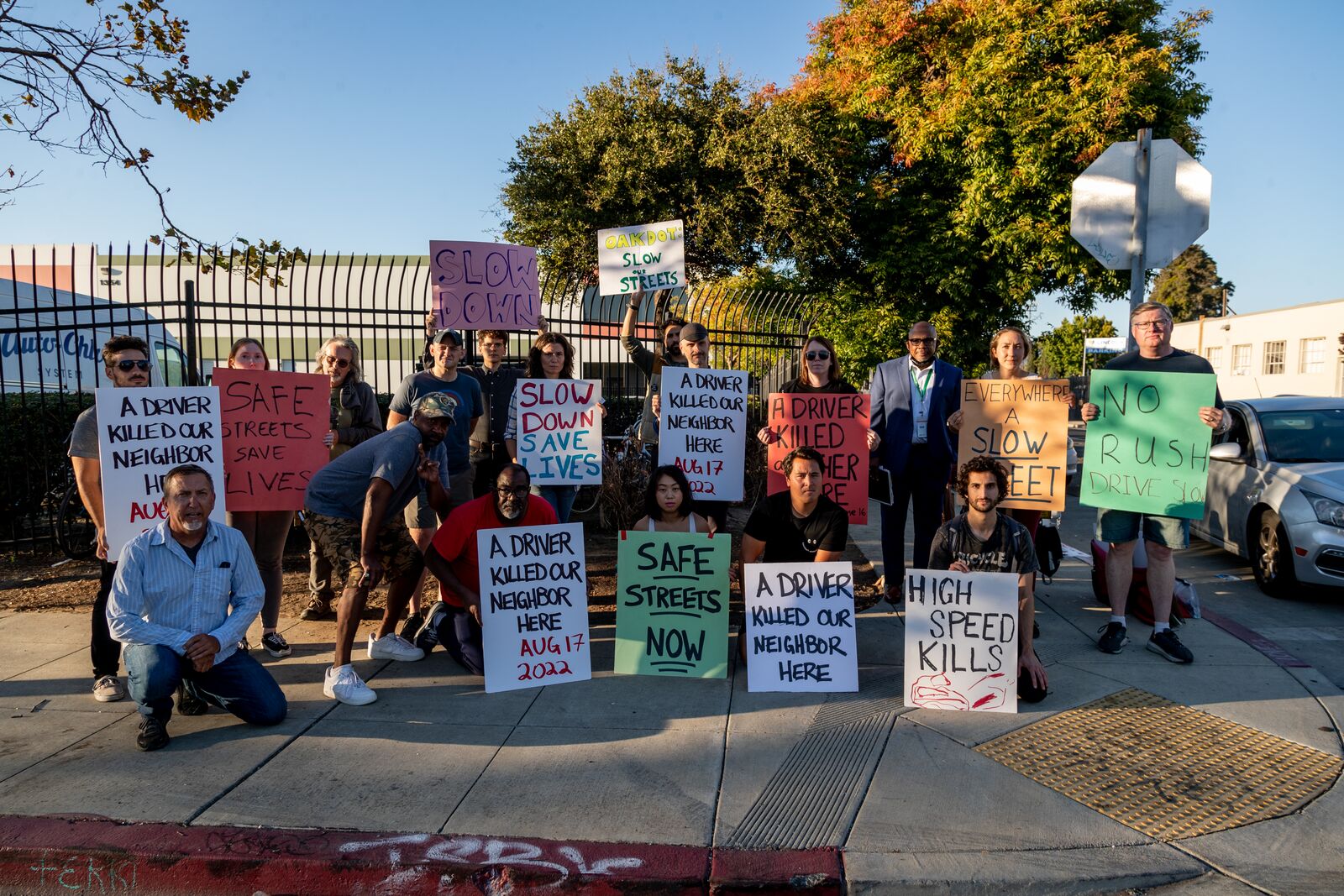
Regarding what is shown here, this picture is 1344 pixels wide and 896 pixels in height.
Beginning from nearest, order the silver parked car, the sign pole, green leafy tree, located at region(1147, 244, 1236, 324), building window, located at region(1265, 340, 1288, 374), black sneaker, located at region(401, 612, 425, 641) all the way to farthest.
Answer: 1. black sneaker, located at region(401, 612, 425, 641)
2. the sign pole
3. the silver parked car
4. building window, located at region(1265, 340, 1288, 374)
5. green leafy tree, located at region(1147, 244, 1236, 324)

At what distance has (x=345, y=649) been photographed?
4660 millimetres

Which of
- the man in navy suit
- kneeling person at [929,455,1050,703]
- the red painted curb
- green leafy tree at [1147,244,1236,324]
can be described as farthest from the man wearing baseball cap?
green leafy tree at [1147,244,1236,324]

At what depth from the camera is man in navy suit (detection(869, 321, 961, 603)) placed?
6.06m

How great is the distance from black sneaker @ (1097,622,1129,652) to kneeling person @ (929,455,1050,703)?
2.79 feet

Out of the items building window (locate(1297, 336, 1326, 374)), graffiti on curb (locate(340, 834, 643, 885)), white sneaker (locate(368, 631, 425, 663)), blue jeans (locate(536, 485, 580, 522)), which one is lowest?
graffiti on curb (locate(340, 834, 643, 885))

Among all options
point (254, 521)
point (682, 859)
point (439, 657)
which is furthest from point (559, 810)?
point (254, 521)

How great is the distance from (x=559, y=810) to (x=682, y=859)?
0.58 meters

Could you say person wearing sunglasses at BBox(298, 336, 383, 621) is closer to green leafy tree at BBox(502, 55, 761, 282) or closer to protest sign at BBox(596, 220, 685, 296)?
protest sign at BBox(596, 220, 685, 296)

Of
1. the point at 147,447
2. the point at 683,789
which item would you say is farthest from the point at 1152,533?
the point at 147,447

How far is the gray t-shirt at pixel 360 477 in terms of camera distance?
4.71 m

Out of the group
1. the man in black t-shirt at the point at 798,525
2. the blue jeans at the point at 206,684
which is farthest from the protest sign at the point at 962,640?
the blue jeans at the point at 206,684

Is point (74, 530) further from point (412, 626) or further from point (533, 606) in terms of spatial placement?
point (533, 606)

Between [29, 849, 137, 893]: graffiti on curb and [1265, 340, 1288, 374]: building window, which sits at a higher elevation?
[1265, 340, 1288, 374]: building window

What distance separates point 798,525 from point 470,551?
188cm
